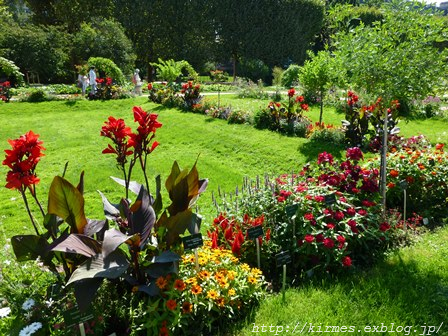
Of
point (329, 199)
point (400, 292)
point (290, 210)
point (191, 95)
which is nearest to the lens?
point (400, 292)

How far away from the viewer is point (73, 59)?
24.7 meters

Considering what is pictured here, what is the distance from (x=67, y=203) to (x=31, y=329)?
87 centimetres

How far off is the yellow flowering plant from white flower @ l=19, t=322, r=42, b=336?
652 mm

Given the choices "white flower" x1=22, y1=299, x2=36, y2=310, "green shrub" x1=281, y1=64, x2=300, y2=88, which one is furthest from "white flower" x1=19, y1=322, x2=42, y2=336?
"green shrub" x1=281, y1=64, x2=300, y2=88

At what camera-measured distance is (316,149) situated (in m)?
8.20

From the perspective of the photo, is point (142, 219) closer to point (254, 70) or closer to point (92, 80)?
point (92, 80)

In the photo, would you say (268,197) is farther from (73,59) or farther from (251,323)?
(73,59)

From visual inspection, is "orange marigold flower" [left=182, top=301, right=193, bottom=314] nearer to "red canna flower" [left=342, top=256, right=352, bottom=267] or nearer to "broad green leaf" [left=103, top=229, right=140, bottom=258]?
"broad green leaf" [left=103, top=229, right=140, bottom=258]

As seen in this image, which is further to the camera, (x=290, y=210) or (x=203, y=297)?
(x=290, y=210)

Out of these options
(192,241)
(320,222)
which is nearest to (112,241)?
A: (192,241)

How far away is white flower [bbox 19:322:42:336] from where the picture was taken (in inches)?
92.5

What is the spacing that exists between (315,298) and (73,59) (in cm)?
2603

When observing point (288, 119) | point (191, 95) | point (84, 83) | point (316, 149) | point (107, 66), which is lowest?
point (316, 149)

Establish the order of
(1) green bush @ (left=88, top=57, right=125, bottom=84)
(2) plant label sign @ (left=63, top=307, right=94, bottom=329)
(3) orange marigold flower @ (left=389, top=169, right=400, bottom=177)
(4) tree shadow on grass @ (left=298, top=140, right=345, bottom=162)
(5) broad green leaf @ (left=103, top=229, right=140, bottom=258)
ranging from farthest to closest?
(1) green bush @ (left=88, top=57, right=125, bottom=84) < (4) tree shadow on grass @ (left=298, top=140, right=345, bottom=162) < (3) orange marigold flower @ (left=389, top=169, right=400, bottom=177) < (5) broad green leaf @ (left=103, top=229, right=140, bottom=258) < (2) plant label sign @ (left=63, top=307, right=94, bottom=329)
